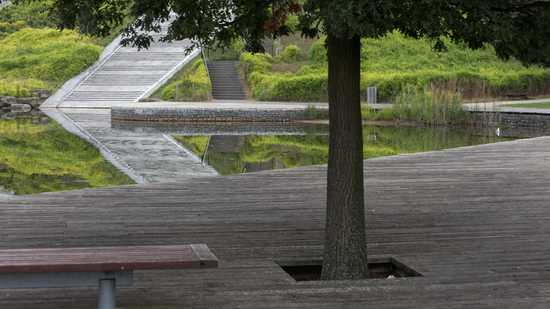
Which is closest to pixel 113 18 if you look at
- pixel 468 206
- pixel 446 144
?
pixel 468 206

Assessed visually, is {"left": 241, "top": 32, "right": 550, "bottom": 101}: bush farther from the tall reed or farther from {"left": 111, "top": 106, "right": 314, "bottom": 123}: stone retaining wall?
{"left": 111, "top": 106, "right": 314, "bottom": 123}: stone retaining wall

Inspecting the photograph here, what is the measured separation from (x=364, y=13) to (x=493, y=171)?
20.9ft

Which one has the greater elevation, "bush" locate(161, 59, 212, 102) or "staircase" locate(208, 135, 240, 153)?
"bush" locate(161, 59, 212, 102)

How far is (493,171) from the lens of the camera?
28.5 feet

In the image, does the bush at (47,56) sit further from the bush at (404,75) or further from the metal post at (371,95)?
the metal post at (371,95)

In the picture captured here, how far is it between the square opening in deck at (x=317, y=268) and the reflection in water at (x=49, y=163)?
546 cm

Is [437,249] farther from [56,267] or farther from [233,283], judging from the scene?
[56,267]

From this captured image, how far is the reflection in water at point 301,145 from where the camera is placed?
12086 millimetres

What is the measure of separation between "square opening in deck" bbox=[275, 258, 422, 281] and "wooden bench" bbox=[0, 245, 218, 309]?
150 centimetres

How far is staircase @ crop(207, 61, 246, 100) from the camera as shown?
2620 cm

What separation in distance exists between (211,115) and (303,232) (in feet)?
47.9

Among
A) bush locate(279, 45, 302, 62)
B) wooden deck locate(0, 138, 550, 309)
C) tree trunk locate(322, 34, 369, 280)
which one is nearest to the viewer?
wooden deck locate(0, 138, 550, 309)

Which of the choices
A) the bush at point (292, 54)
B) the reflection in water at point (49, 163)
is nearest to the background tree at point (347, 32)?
the reflection in water at point (49, 163)

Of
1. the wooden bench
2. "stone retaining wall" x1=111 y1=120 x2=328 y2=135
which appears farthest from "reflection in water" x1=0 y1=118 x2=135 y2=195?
the wooden bench
